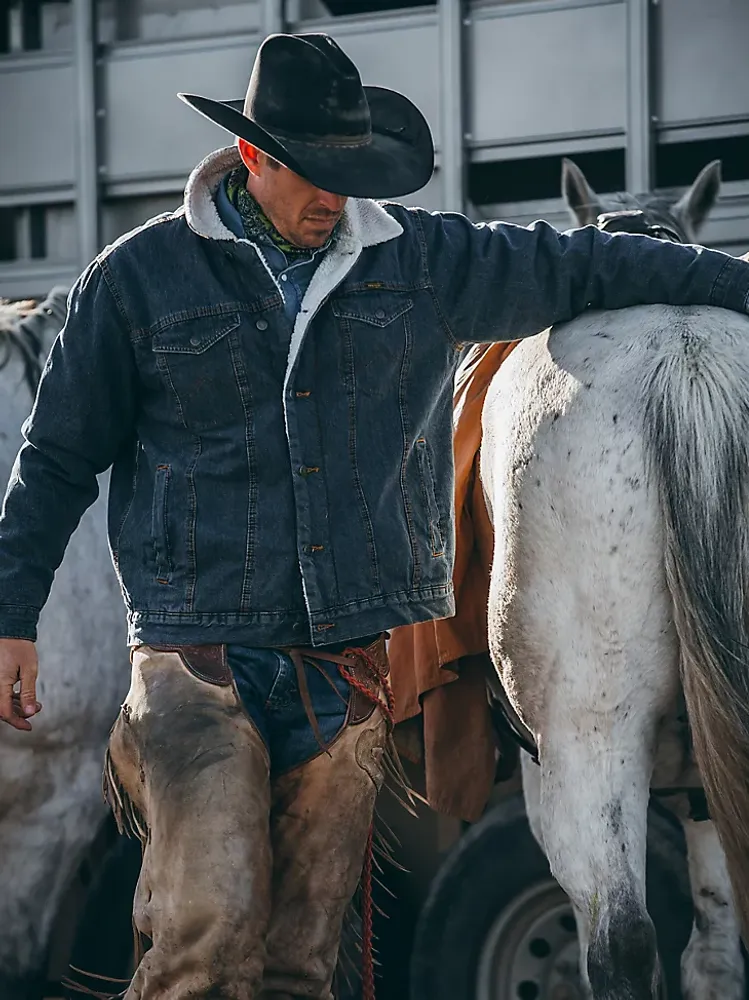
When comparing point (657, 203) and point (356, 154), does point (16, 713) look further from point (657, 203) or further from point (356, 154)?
point (657, 203)

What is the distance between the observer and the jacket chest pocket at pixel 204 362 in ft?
8.80

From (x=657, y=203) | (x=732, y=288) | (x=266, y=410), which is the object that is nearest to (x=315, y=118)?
(x=266, y=410)

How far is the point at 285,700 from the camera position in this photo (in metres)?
2.72

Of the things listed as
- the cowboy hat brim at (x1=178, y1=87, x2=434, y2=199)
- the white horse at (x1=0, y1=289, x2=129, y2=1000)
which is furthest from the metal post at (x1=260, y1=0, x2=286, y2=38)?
the cowboy hat brim at (x1=178, y1=87, x2=434, y2=199)

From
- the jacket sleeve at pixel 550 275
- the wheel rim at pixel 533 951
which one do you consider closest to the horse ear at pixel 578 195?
the jacket sleeve at pixel 550 275

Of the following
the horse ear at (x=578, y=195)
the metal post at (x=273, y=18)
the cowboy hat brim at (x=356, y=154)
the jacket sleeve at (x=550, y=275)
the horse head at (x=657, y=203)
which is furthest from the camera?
the metal post at (x=273, y=18)

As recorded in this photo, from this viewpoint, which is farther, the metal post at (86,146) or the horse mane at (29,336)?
A: the metal post at (86,146)

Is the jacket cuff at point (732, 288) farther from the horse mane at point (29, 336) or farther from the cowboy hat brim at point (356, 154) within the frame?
the horse mane at point (29, 336)

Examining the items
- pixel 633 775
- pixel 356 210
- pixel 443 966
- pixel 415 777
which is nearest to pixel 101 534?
pixel 415 777

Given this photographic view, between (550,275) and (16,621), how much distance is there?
115 cm

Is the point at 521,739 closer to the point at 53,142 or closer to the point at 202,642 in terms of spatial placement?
the point at 202,642

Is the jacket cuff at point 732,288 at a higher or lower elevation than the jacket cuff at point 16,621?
higher

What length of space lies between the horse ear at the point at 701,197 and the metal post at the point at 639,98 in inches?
10.2

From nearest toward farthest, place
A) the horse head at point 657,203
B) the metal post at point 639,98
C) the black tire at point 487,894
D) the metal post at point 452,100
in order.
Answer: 1. the horse head at point 657,203
2. the black tire at point 487,894
3. the metal post at point 639,98
4. the metal post at point 452,100
